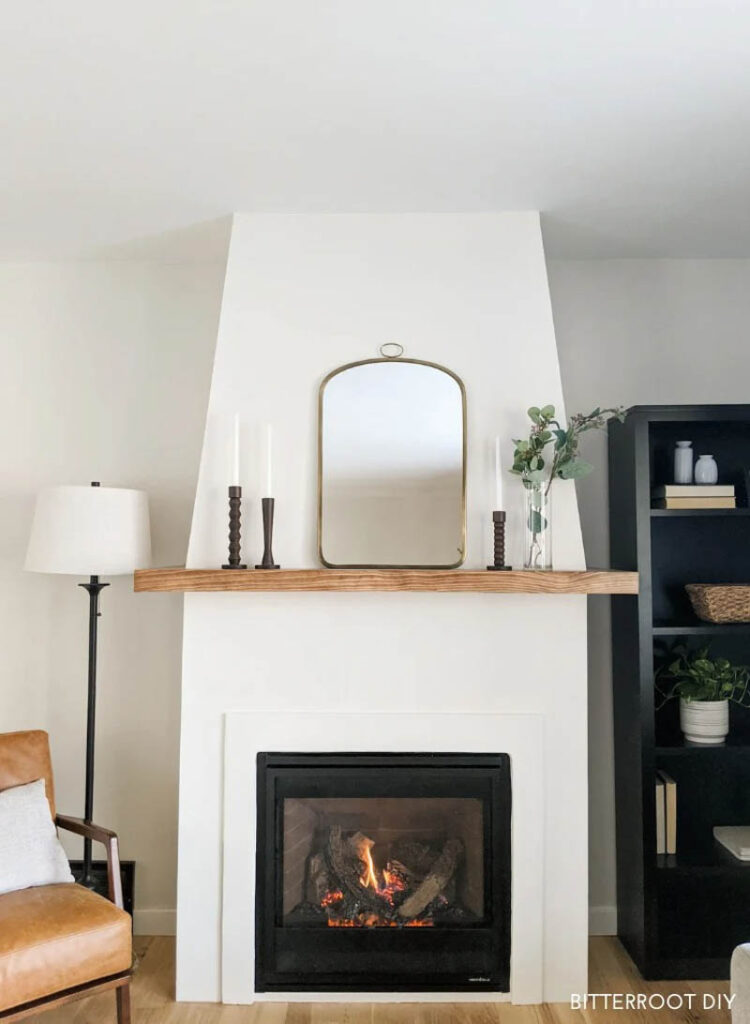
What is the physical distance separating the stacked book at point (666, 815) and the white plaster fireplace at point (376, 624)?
14.6 inches

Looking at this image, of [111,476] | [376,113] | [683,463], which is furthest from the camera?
[111,476]

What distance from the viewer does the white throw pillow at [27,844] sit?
2.58 m

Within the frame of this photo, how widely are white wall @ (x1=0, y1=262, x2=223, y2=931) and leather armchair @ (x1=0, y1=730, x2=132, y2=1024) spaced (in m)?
0.72


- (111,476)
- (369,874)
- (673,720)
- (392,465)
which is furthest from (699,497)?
(111,476)

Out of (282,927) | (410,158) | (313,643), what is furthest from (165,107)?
(282,927)

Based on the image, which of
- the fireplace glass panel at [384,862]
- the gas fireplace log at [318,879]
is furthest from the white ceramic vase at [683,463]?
the gas fireplace log at [318,879]

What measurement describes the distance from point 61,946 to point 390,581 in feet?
4.41

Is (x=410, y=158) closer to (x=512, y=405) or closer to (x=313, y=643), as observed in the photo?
(x=512, y=405)

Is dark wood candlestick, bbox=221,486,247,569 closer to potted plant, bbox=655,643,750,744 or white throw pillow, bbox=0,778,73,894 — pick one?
white throw pillow, bbox=0,778,73,894

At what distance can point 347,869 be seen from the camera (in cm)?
290

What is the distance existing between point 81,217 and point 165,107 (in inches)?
34.9

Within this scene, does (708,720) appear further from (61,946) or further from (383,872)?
(61,946)

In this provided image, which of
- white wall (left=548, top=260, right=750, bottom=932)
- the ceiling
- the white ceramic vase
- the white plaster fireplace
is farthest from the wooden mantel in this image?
the ceiling

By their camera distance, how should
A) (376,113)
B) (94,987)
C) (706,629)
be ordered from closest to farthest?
(376,113)
(94,987)
(706,629)
